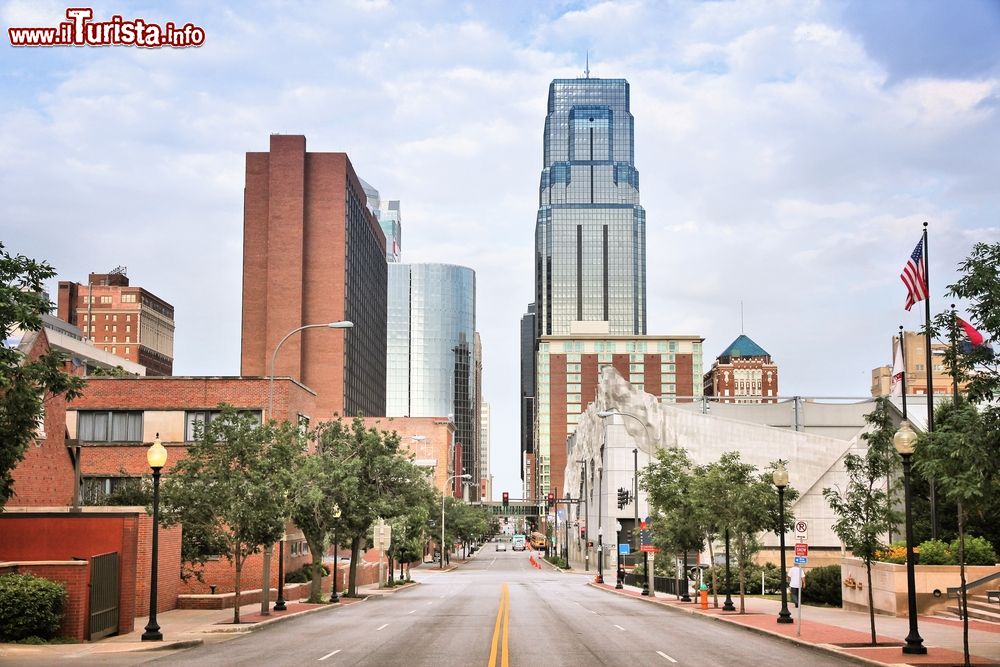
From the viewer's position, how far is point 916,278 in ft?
128

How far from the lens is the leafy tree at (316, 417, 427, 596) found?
4681cm

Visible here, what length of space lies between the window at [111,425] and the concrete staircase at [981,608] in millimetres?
37934

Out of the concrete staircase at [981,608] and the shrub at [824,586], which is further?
the shrub at [824,586]

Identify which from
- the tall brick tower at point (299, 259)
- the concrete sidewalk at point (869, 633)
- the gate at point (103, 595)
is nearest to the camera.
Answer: the concrete sidewalk at point (869, 633)

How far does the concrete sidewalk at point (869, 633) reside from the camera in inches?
814

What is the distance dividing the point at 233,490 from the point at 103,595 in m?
5.74

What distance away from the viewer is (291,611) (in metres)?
37.6

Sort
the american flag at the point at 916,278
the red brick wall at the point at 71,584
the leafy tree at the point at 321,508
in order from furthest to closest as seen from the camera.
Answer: the leafy tree at the point at 321,508 → the american flag at the point at 916,278 → the red brick wall at the point at 71,584

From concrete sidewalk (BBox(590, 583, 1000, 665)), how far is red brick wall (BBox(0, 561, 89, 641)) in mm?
17673

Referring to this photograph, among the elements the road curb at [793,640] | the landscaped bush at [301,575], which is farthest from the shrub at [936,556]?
the landscaped bush at [301,575]

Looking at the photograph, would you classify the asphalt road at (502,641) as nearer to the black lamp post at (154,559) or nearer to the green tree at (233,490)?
the black lamp post at (154,559)

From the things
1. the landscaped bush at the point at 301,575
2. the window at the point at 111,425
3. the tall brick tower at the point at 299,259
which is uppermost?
the tall brick tower at the point at 299,259

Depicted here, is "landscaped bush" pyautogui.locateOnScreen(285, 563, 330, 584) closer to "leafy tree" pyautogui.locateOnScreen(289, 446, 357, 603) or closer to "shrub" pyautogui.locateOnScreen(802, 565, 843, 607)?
"leafy tree" pyautogui.locateOnScreen(289, 446, 357, 603)

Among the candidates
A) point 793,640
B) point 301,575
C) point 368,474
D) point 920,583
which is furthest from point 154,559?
point 301,575
